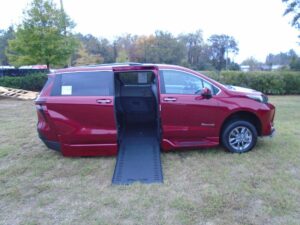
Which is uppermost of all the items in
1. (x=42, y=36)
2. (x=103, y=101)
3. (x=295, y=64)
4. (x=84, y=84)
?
(x=42, y=36)

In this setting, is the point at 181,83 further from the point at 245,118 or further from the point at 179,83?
the point at 245,118

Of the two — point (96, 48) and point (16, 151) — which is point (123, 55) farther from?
point (16, 151)

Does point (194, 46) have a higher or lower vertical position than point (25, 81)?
higher

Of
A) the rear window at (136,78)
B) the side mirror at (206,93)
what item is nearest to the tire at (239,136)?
the side mirror at (206,93)

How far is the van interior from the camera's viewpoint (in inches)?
241

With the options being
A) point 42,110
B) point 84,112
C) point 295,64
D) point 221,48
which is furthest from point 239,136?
point 221,48

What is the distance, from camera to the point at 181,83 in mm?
5145

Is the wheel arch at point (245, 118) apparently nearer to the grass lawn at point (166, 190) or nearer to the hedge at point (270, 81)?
the grass lawn at point (166, 190)

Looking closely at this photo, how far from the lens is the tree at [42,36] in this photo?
17.5 meters

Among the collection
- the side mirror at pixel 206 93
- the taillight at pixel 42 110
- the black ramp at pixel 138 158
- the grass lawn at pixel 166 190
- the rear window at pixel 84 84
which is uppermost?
the rear window at pixel 84 84

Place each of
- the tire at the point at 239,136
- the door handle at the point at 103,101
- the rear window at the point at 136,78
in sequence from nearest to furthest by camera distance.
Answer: the door handle at the point at 103,101
the tire at the point at 239,136
the rear window at the point at 136,78

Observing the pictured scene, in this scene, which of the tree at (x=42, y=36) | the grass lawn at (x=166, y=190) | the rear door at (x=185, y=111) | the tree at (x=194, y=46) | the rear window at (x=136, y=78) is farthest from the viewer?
the tree at (x=194, y=46)

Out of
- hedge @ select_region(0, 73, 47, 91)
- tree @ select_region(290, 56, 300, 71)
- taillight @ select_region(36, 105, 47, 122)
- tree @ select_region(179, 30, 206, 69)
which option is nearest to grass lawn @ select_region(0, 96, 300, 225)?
taillight @ select_region(36, 105, 47, 122)

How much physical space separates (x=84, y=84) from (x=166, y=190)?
2361 millimetres
